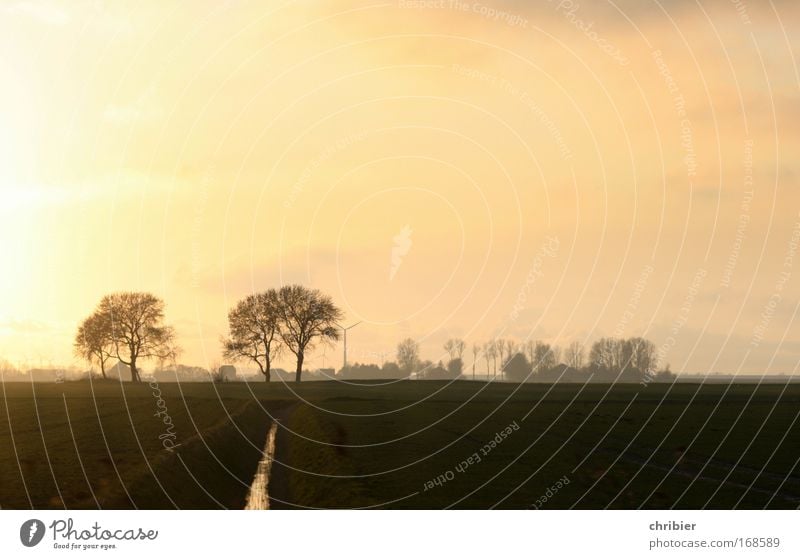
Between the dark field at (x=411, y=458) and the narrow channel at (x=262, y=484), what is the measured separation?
0.66 metres

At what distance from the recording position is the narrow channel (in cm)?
5584

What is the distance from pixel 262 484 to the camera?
6444cm

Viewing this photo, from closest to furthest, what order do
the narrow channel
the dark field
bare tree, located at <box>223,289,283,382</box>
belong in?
the dark field → the narrow channel → bare tree, located at <box>223,289,283,382</box>

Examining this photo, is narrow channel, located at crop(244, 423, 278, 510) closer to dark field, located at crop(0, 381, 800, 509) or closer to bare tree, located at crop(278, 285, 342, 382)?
dark field, located at crop(0, 381, 800, 509)

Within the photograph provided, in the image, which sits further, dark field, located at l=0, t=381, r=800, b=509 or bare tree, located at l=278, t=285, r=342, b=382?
bare tree, located at l=278, t=285, r=342, b=382

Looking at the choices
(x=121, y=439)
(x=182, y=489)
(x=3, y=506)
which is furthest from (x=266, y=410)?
(x=3, y=506)

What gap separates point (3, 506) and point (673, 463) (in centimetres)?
4143

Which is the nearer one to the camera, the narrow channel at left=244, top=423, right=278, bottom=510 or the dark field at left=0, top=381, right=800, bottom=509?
the dark field at left=0, top=381, right=800, bottom=509

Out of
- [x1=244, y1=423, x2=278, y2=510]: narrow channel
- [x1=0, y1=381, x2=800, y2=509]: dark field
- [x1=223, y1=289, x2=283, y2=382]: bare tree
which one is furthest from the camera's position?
[x1=223, y1=289, x2=283, y2=382]: bare tree

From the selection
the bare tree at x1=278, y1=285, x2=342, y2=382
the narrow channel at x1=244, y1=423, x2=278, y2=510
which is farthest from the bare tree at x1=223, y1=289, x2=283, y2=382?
the narrow channel at x1=244, y1=423, x2=278, y2=510

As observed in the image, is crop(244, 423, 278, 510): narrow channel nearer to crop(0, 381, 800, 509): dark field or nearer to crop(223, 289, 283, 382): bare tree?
crop(0, 381, 800, 509): dark field

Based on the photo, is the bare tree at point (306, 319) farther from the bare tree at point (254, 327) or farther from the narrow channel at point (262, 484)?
the narrow channel at point (262, 484)

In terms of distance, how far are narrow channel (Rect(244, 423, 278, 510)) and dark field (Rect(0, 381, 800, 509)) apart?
659 mm
